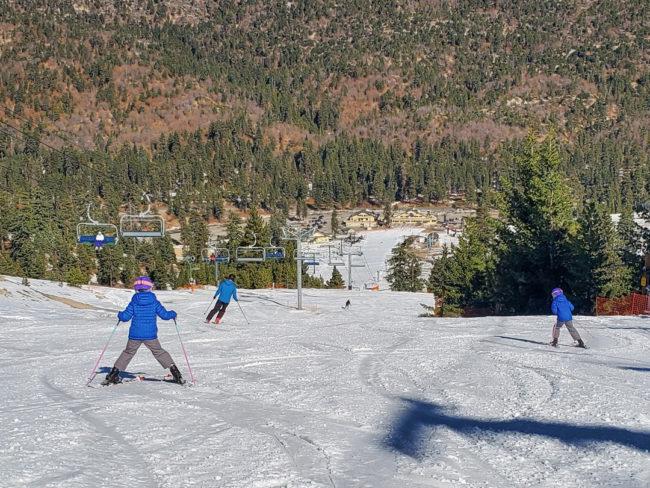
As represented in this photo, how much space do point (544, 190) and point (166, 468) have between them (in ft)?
108

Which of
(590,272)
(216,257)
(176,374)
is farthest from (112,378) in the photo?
(216,257)

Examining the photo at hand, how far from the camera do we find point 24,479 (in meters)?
5.56

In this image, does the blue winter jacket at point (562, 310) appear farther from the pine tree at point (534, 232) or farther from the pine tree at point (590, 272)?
the pine tree at point (534, 232)

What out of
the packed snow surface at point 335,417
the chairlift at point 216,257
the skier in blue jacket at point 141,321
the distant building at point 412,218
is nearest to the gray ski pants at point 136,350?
the skier in blue jacket at point 141,321

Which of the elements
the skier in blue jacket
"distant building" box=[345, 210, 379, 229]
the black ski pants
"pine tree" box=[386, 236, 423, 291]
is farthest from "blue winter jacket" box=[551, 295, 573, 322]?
"distant building" box=[345, 210, 379, 229]

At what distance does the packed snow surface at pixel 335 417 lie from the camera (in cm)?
585

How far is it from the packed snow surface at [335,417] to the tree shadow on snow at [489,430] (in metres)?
0.02

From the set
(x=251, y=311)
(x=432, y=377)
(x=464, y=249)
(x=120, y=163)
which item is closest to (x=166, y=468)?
(x=432, y=377)

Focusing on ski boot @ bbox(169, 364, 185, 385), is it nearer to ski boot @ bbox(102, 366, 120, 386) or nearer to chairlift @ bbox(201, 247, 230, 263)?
ski boot @ bbox(102, 366, 120, 386)

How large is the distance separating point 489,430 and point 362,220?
168m

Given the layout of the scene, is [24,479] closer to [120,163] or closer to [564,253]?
[564,253]

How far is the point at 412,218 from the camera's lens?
580 feet

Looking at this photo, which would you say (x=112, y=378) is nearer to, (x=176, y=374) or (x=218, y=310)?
(x=176, y=374)

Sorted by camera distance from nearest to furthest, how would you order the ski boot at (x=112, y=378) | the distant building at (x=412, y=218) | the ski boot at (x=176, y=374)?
the ski boot at (x=112, y=378), the ski boot at (x=176, y=374), the distant building at (x=412, y=218)
